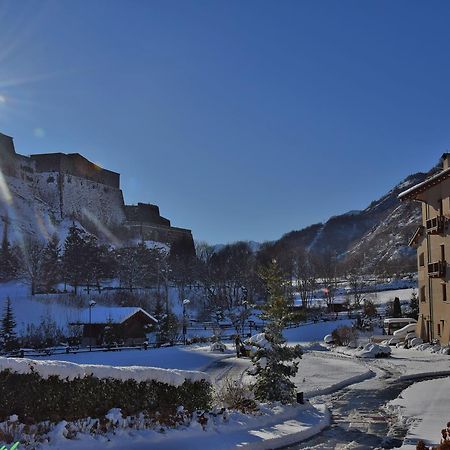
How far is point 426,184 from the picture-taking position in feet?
123

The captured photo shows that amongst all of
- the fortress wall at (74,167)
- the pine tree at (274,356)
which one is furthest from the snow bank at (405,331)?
the fortress wall at (74,167)

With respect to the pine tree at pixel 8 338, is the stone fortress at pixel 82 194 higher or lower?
higher

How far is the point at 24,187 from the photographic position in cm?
8156

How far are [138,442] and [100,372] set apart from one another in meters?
1.32

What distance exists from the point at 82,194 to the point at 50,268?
2980 centimetres

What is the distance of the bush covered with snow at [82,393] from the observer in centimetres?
845

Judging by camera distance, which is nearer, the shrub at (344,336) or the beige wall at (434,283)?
the beige wall at (434,283)

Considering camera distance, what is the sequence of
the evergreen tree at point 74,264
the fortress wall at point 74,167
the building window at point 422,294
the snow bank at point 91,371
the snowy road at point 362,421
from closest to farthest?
the snow bank at point 91,371, the snowy road at point 362,421, the building window at point 422,294, the evergreen tree at point 74,264, the fortress wall at point 74,167

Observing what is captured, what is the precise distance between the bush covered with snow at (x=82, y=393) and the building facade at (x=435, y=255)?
91.7 ft

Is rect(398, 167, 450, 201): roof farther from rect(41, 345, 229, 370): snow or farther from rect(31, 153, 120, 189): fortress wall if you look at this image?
rect(31, 153, 120, 189): fortress wall

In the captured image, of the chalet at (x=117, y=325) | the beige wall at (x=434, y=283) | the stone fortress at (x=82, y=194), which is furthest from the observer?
the stone fortress at (x=82, y=194)

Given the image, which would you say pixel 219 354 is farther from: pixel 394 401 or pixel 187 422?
pixel 187 422

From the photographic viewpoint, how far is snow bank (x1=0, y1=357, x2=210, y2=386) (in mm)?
8578

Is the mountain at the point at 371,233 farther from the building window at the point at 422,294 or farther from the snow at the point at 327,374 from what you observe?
the snow at the point at 327,374
